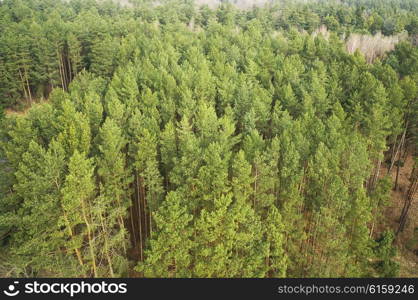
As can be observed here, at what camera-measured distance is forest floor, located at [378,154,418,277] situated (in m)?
33.4

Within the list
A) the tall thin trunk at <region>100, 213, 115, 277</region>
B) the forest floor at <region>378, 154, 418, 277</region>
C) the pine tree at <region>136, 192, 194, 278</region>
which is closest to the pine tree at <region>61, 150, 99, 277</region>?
the tall thin trunk at <region>100, 213, 115, 277</region>

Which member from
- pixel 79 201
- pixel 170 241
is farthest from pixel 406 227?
pixel 79 201

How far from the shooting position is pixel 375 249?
29.3 metres

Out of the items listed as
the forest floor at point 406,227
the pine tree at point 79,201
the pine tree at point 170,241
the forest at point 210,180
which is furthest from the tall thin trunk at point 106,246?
the forest floor at point 406,227

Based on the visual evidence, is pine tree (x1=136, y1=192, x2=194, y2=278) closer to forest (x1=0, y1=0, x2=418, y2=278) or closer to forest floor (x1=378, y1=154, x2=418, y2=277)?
forest (x1=0, y1=0, x2=418, y2=278)

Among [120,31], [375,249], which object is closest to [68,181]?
[375,249]

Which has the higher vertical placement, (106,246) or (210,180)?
(210,180)

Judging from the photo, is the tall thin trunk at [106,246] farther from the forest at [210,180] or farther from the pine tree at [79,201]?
the pine tree at [79,201]

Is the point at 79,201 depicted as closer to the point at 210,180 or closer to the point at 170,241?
the point at 170,241

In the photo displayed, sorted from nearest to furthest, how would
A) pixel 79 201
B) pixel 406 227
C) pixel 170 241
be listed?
pixel 79 201, pixel 170 241, pixel 406 227

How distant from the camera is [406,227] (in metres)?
36.8

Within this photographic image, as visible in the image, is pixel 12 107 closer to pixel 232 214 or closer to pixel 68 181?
pixel 68 181

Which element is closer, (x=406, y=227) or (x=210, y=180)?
(x=210, y=180)

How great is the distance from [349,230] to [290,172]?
20.5 feet
